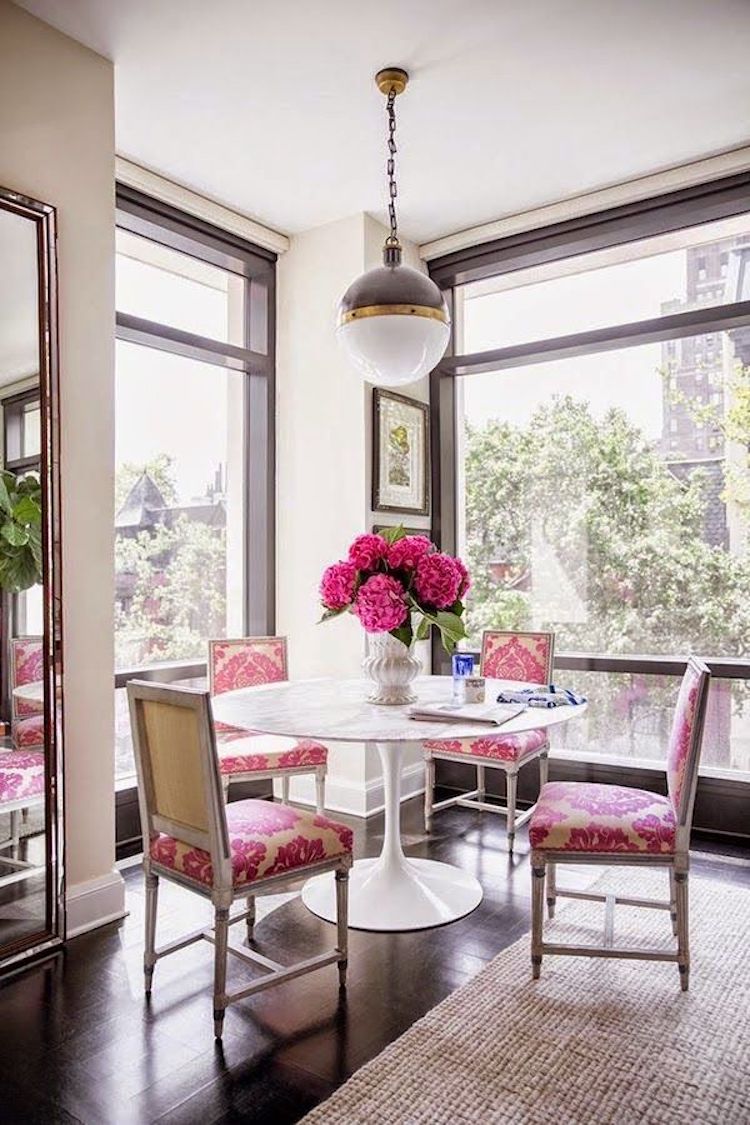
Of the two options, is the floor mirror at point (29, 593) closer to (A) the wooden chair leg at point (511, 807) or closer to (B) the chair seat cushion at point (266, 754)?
(B) the chair seat cushion at point (266, 754)

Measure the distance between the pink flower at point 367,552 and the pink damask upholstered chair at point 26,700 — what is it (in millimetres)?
1063

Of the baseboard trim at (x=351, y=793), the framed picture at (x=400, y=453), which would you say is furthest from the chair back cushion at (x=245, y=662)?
the framed picture at (x=400, y=453)

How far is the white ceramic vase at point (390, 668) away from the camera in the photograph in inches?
113

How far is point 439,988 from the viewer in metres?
2.40

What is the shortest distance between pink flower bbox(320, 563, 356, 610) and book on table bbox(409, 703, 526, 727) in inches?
16.9

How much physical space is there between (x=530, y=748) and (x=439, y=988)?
1396 millimetres

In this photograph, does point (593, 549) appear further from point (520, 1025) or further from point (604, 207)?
point (520, 1025)

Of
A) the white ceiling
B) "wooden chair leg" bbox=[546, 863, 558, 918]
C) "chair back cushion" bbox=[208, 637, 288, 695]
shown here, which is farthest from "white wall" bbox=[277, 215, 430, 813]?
"wooden chair leg" bbox=[546, 863, 558, 918]

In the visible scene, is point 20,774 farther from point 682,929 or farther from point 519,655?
point 519,655

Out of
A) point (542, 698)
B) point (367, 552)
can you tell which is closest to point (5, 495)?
point (367, 552)

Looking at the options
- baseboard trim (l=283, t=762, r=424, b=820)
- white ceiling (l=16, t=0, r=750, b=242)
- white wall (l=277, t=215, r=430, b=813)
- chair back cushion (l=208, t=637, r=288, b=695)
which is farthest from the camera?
white wall (l=277, t=215, r=430, b=813)

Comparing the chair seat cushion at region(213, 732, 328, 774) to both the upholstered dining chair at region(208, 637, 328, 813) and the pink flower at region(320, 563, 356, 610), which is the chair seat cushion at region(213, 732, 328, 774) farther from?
the pink flower at region(320, 563, 356, 610)

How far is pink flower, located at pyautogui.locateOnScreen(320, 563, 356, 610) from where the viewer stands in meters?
2.75

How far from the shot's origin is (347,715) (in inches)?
105
